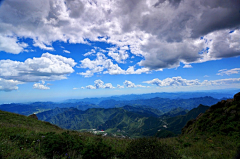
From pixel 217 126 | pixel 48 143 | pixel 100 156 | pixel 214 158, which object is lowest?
pixel 217 126

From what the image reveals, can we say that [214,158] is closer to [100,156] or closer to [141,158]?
[141,158]

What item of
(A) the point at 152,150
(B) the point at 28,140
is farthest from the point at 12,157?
(A) the point at 152,150

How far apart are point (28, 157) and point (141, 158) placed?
525 centimetres

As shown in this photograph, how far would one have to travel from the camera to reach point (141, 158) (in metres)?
5.38

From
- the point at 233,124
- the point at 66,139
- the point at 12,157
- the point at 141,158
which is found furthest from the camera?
the point at 233,124

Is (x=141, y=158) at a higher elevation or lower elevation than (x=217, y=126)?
higher

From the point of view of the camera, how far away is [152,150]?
5.88 meters

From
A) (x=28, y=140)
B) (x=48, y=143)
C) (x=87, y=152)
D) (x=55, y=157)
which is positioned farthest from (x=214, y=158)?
(x=28, y=140)

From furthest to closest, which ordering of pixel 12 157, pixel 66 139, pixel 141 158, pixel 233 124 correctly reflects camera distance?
pixel 233 124 → pixel 66 139 → pixel 141 158 → pixel 12 157

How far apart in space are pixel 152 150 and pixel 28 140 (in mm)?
8146

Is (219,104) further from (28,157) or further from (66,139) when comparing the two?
(28,157)

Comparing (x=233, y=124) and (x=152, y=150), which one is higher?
(x=152, y=150)

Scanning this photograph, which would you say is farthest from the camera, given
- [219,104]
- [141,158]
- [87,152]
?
[219,104]

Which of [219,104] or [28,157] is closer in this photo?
[28,157]
